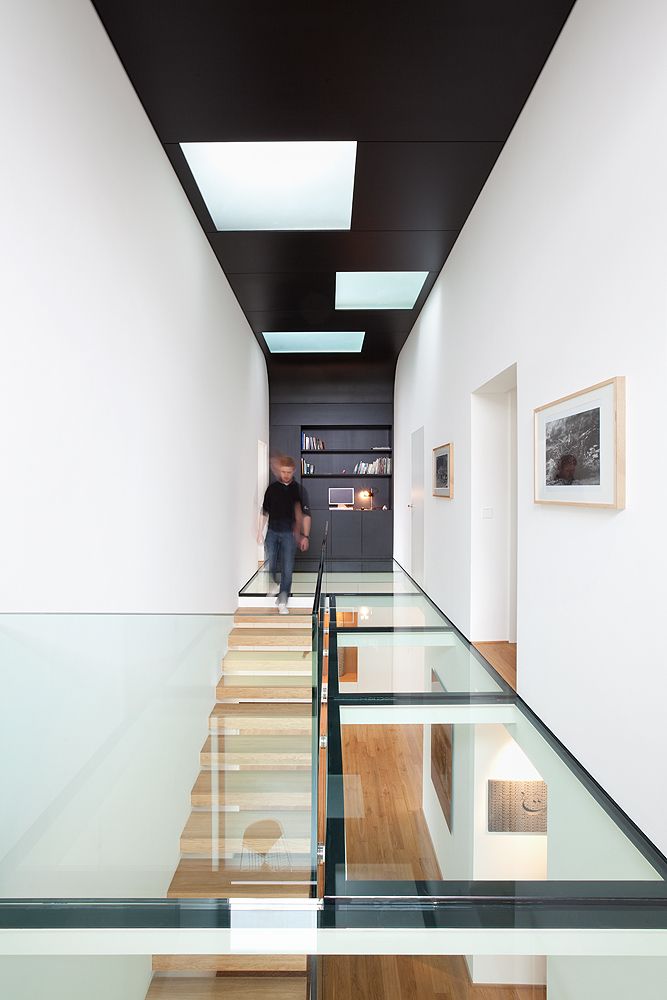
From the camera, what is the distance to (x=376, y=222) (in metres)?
4.85

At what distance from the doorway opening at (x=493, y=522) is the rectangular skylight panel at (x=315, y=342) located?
4098 mm

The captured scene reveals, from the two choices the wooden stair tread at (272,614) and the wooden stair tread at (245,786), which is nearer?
the wooden stair tread at (245,786)

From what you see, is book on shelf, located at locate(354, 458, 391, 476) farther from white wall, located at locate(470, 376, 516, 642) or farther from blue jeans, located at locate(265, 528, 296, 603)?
white wall, located at locate(470, 376, 516, 642)

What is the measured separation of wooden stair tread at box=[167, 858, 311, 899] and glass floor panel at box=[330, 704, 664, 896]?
0.21 meters

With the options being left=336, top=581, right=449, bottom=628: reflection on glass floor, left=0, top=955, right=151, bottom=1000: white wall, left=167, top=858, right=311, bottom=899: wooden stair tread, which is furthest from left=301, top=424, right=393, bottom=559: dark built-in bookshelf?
left=0, top=955, right=151, bottom=1000: white wall

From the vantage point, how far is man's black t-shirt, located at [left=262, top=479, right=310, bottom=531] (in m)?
7.21

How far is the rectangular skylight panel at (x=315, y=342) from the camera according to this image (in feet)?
28.3

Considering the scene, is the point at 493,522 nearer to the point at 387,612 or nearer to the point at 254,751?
the point at 387,612

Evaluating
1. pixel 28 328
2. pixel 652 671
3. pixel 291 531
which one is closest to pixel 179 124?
pixel 28 328

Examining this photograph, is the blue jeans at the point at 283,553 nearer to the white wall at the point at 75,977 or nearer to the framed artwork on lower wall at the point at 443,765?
the framed artwork on lower wall at the point at 443,765

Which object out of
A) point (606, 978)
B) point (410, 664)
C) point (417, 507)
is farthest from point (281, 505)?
point (606, 978)

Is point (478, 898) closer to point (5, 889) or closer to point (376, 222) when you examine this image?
point (5, 889)

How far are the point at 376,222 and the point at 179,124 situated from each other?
1857 mm

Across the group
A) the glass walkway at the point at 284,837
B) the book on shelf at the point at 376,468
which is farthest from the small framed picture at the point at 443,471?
the book on shelf at the point at 376,468
